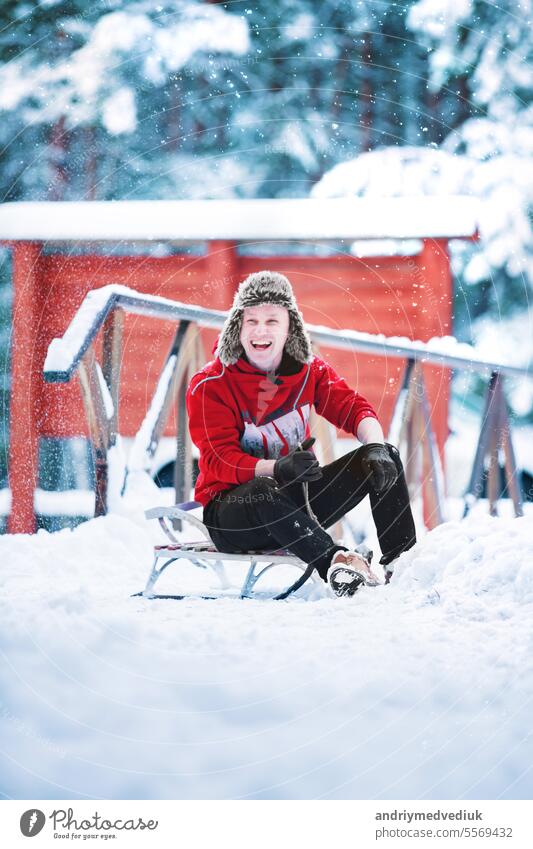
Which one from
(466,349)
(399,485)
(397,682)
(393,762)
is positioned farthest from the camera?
(466,349)

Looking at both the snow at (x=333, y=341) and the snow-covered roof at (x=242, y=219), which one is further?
the snow-covered roof at (x=242, y=219)

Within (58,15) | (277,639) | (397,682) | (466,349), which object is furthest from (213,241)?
(397,682)

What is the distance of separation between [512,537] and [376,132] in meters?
1.94

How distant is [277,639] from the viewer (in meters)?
1.36

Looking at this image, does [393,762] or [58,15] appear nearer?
[393,762]

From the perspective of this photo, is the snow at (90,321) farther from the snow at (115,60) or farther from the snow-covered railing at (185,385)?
the snow at (115,60)

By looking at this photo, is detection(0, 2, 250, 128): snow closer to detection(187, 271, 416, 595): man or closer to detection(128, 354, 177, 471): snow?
detection(187, 271, 416, 595): man

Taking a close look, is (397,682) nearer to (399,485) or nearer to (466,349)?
(399,485)

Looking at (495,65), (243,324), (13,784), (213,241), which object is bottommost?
→ (13,784)

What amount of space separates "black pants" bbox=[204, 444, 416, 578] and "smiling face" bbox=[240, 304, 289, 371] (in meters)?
0.32

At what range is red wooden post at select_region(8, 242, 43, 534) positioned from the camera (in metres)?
3.52
